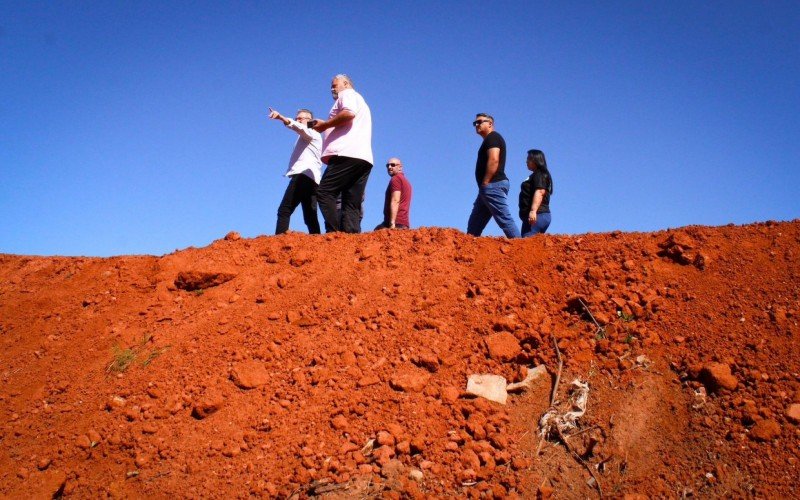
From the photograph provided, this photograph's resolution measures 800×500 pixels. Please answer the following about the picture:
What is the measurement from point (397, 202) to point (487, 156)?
5.47 feet

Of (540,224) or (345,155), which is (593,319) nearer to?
(540,224)

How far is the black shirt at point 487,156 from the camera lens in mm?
5598

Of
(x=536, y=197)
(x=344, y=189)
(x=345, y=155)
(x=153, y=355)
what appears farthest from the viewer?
(x=536, y=197)

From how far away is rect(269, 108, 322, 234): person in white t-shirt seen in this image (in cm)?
574

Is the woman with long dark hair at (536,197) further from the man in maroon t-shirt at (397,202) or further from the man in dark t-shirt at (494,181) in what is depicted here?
the man in maroon t-shirt at (397,202)

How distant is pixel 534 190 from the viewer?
20.1ft

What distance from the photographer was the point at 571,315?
3732mm

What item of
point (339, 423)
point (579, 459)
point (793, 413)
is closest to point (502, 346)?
point (579, 459)

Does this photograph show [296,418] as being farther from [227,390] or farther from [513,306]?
[513,306]

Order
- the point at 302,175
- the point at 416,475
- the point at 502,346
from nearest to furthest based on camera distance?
1. the point at 416,475
2. the point at 502,346
3. the point at 302,175

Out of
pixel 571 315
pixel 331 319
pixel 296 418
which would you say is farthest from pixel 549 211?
pixel 296 418

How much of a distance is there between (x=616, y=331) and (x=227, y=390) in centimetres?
292

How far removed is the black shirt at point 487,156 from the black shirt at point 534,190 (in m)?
0.73

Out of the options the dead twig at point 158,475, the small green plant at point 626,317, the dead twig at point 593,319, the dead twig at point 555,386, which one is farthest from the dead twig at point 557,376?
the dead twig at point 158,475
